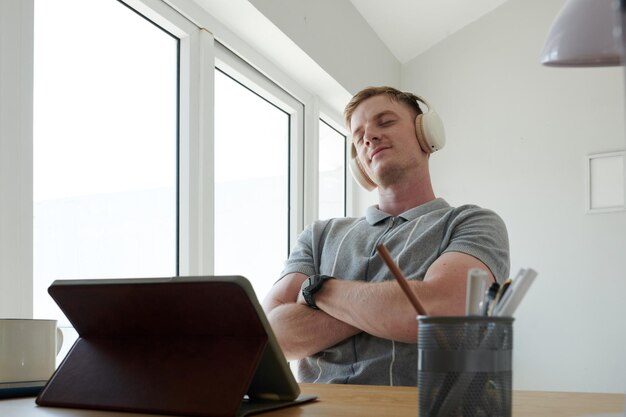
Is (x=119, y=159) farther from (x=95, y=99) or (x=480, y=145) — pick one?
(x=480, y=145)

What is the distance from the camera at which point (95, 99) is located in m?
2.15

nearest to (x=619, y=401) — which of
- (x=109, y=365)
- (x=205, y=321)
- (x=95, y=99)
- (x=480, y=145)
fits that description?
(x=205, y=321)

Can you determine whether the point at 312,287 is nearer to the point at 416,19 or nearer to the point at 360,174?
the point at 360,174

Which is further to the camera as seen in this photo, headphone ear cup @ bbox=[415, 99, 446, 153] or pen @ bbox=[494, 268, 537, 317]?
headphone ear cup @ bbox=[415, 99, 446, 153]

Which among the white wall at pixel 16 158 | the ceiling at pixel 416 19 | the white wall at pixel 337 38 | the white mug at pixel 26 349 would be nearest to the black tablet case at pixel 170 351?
the white mug at pixel 26 349

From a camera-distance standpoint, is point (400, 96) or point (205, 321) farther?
point (400, 96)

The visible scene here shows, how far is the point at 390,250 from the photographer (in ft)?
6.21

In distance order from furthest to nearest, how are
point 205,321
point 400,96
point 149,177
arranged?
point 149,177, point 400,96, point 205,321

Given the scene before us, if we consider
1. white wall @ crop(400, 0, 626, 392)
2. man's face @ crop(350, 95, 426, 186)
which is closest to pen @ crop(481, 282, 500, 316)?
man's face @ crop(350, 95, 426, 186)

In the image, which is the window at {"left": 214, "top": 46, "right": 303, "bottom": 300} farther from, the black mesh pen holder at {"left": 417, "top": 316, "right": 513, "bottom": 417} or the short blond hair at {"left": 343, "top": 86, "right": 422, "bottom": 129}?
the black mesh pen holder at {"left": 417, "top": 316, "right": 513, "bottom": 417}

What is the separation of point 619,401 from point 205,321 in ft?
1.76

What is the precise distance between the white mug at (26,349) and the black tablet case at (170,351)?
0.14m

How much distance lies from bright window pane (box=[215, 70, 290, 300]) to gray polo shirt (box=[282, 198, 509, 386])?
86 centimetres

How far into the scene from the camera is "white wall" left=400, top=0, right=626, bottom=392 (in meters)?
3.71
